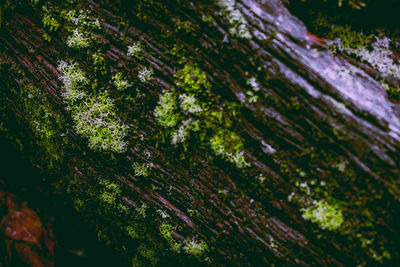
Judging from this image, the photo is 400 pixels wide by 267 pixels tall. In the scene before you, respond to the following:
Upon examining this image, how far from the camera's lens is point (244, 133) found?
2.28 metres

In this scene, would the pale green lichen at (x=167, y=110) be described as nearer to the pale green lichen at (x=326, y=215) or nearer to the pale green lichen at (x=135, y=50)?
the pale green lichen at (x=135, y=50)

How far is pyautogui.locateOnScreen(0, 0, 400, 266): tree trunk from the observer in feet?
6.92

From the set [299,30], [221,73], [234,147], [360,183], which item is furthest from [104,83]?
[360,183]

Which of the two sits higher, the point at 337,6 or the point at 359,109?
the point at 337,6

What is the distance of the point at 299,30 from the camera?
2199mm

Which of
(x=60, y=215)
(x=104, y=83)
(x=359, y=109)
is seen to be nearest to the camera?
(x=359, y=109)

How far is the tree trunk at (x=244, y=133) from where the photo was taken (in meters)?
2.11

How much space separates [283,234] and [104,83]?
270cm

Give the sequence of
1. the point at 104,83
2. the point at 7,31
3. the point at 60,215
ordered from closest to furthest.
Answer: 1. the point at 104,83
2. the point at 7,31
3. the point at 60,215

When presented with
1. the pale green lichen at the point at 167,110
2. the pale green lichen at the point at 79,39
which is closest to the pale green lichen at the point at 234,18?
the pale green lichen at the point at 167,110

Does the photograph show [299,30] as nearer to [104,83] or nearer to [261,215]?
[261,215]

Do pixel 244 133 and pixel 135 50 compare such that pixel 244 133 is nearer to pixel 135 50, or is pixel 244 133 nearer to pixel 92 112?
pixel 135 50

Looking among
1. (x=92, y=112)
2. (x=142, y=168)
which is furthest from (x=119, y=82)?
(x=142, y=168)

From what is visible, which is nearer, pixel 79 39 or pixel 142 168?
pixel 79 39
